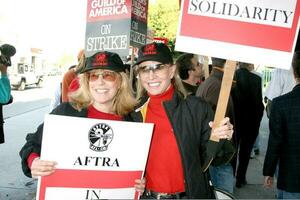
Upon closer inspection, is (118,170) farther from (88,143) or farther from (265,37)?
(265,37)

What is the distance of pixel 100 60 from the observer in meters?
2.77

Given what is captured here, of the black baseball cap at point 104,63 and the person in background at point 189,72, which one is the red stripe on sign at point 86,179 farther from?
the person in background at point 189,72

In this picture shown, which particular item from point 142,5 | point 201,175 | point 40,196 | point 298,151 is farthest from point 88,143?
point 142,5

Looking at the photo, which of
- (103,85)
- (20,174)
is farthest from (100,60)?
(20,174)

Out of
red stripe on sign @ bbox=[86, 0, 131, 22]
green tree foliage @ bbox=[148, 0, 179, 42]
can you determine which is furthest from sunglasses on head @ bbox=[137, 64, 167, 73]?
green tree foliage @ bbox=[148, 0, 179, 42]

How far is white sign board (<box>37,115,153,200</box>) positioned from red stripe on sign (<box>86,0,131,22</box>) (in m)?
2.59

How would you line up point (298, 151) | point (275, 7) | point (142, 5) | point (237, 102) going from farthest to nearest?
point (237, 102) → point (142, 5) → point (298, 151) → point (275, 7)

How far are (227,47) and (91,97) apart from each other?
0.93 meters

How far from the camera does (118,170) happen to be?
249 cm

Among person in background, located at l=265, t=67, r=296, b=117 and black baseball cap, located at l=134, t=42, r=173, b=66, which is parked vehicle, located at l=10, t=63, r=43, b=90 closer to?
person in background, located at l=265, t=67, r=296, b=117

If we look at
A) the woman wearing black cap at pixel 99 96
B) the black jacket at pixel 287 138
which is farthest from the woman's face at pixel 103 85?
the black jacket at pixel 287 138

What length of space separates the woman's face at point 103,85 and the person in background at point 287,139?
1.53 m

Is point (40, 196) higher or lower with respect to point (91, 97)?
lower

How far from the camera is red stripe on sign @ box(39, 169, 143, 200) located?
7.87 ft
